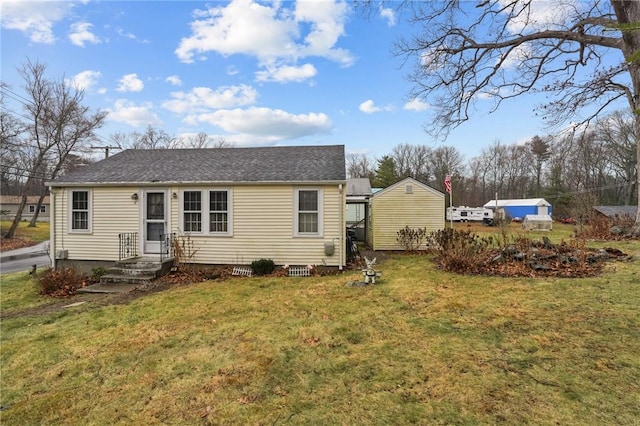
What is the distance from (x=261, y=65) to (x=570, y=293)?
1321 centimetres

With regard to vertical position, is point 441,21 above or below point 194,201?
above

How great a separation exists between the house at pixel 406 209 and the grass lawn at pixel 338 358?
6.86m

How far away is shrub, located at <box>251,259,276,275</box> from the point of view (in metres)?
9.46

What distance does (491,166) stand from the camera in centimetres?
5097

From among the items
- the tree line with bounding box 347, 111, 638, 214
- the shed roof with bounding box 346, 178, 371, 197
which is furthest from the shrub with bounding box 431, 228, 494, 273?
the tree line with bounding box 347, 111, 638, 214

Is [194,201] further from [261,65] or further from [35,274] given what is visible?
[261,65]

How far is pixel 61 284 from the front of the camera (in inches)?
328

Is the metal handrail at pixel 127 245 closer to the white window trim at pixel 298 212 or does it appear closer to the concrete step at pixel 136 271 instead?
the concrete step at pixel 136 271

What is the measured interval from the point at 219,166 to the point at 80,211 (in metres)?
4.57

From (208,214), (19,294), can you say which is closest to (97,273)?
(19,294)

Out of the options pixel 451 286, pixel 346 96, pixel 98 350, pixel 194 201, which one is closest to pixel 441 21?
pixel 346 96

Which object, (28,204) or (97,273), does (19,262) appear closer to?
(97,273)

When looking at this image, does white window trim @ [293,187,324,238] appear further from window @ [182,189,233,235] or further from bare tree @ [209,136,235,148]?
bare tree @ [209,136,235,148]

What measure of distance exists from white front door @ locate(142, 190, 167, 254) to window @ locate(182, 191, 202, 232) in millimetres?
708
